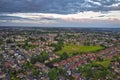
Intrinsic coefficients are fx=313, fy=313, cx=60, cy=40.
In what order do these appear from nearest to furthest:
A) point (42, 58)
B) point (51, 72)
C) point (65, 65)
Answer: point (51, 72)
point (65, 65)
point (42, 58)

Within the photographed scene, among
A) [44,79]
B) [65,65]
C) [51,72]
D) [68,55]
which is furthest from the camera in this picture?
[68,55]

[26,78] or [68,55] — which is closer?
[26,78]

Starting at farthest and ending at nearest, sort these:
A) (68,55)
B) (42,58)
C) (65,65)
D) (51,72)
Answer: (68,55) → (42,58) → (65,65) → (51,72)

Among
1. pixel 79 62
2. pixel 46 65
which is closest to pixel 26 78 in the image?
pixel 46 65

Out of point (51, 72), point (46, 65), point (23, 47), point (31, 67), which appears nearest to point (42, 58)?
point (46, 65)

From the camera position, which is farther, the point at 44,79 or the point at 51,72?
the point at 51,72

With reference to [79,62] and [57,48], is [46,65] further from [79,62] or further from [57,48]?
[57,48]

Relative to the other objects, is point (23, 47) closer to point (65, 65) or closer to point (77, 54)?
point (77, 54)

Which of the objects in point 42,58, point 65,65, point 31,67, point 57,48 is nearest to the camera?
point 31,67
